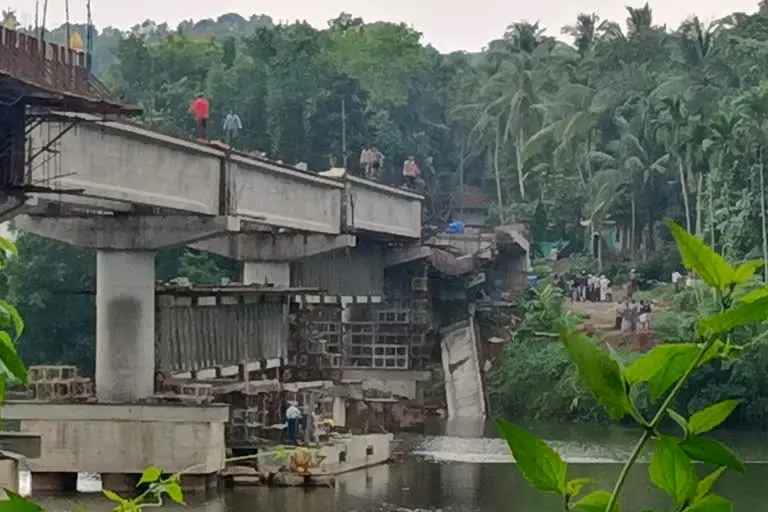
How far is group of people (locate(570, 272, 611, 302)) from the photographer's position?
7525cm

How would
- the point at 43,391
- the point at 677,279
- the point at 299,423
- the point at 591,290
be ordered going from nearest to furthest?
the point at 43,391, the point at 299,423, the point at 677,279, the point at 591,290

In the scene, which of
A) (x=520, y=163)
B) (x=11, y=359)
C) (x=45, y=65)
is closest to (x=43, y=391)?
(x=45, y=65)

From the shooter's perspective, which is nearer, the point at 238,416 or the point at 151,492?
the point at 151,492

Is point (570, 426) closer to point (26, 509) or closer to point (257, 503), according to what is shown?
point (257, 503)

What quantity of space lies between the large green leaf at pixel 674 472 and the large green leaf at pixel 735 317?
0.62 feet

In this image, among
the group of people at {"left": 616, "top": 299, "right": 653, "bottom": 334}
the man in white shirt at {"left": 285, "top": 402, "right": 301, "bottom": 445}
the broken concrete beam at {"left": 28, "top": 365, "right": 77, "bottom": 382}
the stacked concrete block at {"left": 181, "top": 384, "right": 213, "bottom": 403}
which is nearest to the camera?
the stacked concrete block at {"left": 181, "top": 384, "right": 213, "bottom": 403}

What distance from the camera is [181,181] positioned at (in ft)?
135

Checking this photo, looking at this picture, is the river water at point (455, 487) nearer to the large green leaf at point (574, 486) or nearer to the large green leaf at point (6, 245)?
the large green leaf at point (6, 245)

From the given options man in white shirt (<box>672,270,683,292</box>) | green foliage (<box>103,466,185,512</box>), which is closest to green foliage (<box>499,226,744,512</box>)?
green foliage (<box>103,466,185,512</box>)

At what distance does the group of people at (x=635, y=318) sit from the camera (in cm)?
6556

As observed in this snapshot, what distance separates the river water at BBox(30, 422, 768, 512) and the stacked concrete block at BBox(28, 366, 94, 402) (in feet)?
9.24

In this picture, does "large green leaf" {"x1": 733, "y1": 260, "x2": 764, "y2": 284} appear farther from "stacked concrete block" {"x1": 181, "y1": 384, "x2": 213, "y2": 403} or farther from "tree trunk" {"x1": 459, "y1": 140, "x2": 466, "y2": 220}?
"tree trunk" {"x1": 459, "y1": 140, "x2": 466, "y2": 220}

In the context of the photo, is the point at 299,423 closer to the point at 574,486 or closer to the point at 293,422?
the point at 293,422

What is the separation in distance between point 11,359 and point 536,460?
1.07m
